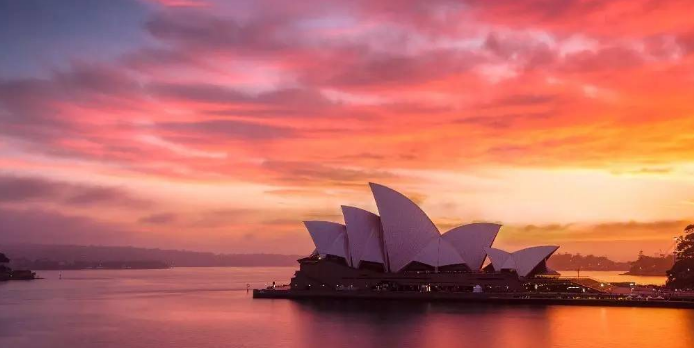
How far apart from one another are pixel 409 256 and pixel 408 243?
163 cm

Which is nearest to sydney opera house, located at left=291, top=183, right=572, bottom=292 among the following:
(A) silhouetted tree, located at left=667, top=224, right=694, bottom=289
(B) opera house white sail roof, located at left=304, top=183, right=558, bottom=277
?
(B) opera house white sail roof, located at left=304, top=183, right=558, bottom=277

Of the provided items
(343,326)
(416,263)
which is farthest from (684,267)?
(343,326)

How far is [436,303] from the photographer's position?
81438 mm

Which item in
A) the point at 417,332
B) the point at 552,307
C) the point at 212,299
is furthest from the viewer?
the point at 212,299

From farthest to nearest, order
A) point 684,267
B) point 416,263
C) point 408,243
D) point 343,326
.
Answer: point 684,267
point 416,263
point 408,243
point 343,326

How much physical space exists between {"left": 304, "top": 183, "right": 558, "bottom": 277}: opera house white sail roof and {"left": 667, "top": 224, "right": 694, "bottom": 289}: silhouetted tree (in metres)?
21.5

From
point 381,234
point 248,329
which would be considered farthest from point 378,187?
point 248,329

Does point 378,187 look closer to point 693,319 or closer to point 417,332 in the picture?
point 417,332

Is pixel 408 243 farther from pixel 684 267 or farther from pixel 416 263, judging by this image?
pixel 684 267

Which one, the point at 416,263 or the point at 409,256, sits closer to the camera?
the point at 409,256

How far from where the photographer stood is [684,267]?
97438mm

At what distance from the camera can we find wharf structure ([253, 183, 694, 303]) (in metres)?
84.3

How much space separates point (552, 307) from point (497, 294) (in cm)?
779

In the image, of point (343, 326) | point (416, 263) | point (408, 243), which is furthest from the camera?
point (416, 263)
